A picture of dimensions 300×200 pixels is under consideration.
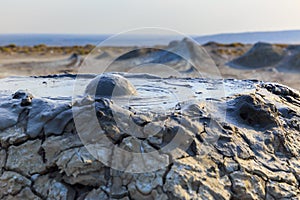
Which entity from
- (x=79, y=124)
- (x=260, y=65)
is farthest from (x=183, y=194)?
(x=260, y=65)

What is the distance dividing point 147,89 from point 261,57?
13342 millimetres

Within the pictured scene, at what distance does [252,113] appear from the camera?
2795 millimetres

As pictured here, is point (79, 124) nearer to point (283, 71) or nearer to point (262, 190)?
point (262, 190)

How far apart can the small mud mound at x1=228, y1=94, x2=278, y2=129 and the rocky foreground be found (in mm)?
70

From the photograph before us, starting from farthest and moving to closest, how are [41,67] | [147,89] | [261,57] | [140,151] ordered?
1. [261,57]
2. [41,67]
3. [147,89]
4. [140,151]

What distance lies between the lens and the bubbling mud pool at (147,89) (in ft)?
9.18

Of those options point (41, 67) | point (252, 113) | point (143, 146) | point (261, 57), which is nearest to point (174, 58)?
point (261, 57)

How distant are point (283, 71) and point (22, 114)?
1301cm

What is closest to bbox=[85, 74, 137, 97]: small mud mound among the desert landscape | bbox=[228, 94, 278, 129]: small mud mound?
→ the desert landscape

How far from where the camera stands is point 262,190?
7.85ft

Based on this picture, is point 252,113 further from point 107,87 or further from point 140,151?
point 107,87

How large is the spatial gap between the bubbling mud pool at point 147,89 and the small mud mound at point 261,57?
12.2 meters

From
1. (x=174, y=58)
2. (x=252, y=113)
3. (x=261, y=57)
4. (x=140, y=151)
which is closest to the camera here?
(x=140, y=151)

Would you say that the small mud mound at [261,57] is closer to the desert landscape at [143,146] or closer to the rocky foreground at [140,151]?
the desert landscape at [143,146]
